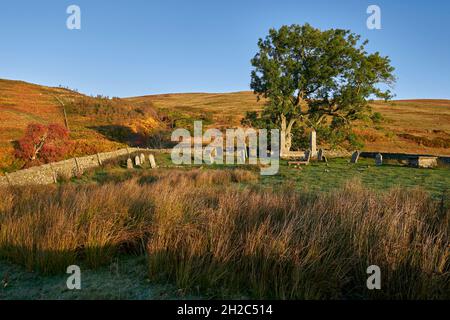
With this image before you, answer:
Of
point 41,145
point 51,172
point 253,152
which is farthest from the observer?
point 253,152

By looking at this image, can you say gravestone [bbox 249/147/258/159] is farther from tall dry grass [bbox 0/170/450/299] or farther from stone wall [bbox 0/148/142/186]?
tall dry grass [bbox 0/170/450/299]

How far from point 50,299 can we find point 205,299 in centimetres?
178

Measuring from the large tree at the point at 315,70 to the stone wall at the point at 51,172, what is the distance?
15.8m

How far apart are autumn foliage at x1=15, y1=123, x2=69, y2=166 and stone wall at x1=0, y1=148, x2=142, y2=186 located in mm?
2389

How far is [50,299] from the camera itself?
3.40 metres

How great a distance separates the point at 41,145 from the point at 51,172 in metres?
5.66

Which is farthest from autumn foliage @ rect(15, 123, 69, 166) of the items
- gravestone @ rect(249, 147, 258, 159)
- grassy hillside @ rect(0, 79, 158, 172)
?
gravestone @ rect(249, 147, 258, 159)

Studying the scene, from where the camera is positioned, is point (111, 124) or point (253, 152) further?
point (111, 124)

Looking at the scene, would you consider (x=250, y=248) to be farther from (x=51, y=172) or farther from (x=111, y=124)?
(x=111, y=124)

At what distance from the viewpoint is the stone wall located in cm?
1563

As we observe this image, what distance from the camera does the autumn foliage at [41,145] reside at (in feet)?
68.5

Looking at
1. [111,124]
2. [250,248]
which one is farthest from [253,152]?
[250,248]

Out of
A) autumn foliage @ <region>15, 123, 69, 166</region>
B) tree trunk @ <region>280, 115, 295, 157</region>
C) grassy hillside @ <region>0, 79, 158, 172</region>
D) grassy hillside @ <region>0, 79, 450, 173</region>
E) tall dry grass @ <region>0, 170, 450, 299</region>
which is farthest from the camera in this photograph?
grassy hillside @ <region>0, 79, 450, 173</region>

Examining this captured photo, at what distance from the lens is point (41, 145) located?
2200 centimetres
